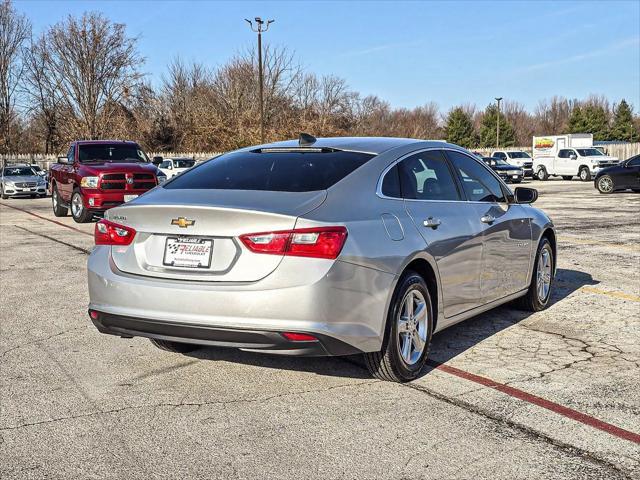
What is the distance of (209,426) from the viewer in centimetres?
404

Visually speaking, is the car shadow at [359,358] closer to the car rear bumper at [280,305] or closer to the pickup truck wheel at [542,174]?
the car rear bumper at [280,305]

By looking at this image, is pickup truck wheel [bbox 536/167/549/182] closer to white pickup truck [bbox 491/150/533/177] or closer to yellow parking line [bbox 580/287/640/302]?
white pickup truck [bbox 491/150/533/177]

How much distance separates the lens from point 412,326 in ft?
16.1

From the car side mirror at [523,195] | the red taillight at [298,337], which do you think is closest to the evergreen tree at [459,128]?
the car side mirror at [523,195]

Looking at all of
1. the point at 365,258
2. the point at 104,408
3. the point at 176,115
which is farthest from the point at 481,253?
the point at 176,115

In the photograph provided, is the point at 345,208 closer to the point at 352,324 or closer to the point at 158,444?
the point at 352,324

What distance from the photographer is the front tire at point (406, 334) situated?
15.3ft

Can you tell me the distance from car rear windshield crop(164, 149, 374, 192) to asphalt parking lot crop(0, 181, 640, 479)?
1242 mm

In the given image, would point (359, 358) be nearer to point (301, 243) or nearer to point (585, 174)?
point (301, 243)

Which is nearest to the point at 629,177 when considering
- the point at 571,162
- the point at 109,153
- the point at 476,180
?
the point at 571,162

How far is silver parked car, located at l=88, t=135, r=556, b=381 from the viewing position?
4188 mm

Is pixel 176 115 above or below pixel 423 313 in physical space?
above

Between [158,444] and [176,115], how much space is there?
202 ft

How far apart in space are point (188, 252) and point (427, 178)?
6.41 ft
